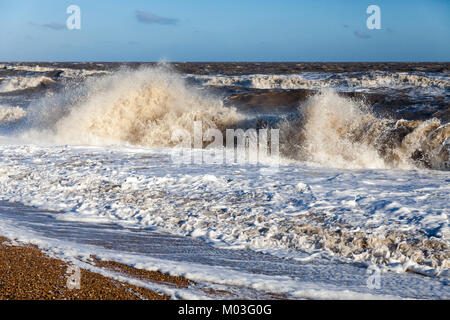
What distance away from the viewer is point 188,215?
538 cm

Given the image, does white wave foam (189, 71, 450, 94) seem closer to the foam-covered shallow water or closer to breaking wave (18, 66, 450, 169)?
breaking wave (18, 66, 450, 169)

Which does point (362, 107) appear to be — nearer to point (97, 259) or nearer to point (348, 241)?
point (348, 241)

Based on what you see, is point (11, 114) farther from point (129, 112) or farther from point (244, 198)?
point (244, 198)

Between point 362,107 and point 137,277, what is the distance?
8715mm

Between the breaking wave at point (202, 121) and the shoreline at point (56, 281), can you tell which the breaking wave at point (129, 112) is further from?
the shoreline at point (56, 281)

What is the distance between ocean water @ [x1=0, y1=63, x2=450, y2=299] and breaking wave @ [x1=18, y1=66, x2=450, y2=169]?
4 cm

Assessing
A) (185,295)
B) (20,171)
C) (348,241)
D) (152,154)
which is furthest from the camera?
(152,154)

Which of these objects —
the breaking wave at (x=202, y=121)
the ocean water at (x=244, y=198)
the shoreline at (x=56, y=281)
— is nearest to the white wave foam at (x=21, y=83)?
the breaking wave at (x=202, y=121)

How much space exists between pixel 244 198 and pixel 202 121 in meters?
6.53

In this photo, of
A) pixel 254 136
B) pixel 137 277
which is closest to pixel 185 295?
pixel 137 277

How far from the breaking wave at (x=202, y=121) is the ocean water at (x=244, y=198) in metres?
0.04

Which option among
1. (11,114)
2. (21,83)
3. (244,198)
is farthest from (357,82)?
(21,83)

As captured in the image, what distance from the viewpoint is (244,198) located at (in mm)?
5855

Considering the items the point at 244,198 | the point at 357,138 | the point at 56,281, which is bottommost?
the point at 56,281
